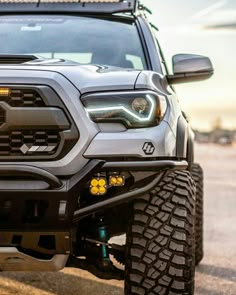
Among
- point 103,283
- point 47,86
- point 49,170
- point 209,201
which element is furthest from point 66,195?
point 209,201

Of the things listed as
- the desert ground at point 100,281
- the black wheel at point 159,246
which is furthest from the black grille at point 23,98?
the desert ground at point 100,281

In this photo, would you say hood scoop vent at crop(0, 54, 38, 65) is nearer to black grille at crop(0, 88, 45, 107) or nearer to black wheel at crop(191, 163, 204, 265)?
black grille at crop(0, 88, 45, 107)

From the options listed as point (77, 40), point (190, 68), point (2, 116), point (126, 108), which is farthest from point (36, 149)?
point (77, 40)

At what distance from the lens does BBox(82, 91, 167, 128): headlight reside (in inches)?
164

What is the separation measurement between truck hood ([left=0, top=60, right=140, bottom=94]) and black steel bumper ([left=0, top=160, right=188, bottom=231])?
1.33 ft

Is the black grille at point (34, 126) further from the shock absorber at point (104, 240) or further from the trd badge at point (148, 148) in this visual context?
the shock absorber at point (104, 240)

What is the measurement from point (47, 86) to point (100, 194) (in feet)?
1.89

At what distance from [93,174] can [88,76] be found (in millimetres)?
532

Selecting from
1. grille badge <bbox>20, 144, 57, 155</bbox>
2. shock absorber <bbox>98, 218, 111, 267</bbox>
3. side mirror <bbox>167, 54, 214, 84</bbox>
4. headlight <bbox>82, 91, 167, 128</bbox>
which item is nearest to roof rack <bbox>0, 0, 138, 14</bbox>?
side mirror <bbox>167, 54, 214, 84</bbox>

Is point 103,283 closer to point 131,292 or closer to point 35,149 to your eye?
point 131,292

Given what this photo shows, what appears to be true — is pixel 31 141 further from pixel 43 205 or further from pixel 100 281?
pixel 100 281

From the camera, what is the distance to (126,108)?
4207 millimetres

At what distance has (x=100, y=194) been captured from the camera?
4.16 meters

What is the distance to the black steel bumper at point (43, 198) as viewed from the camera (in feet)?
13.2
